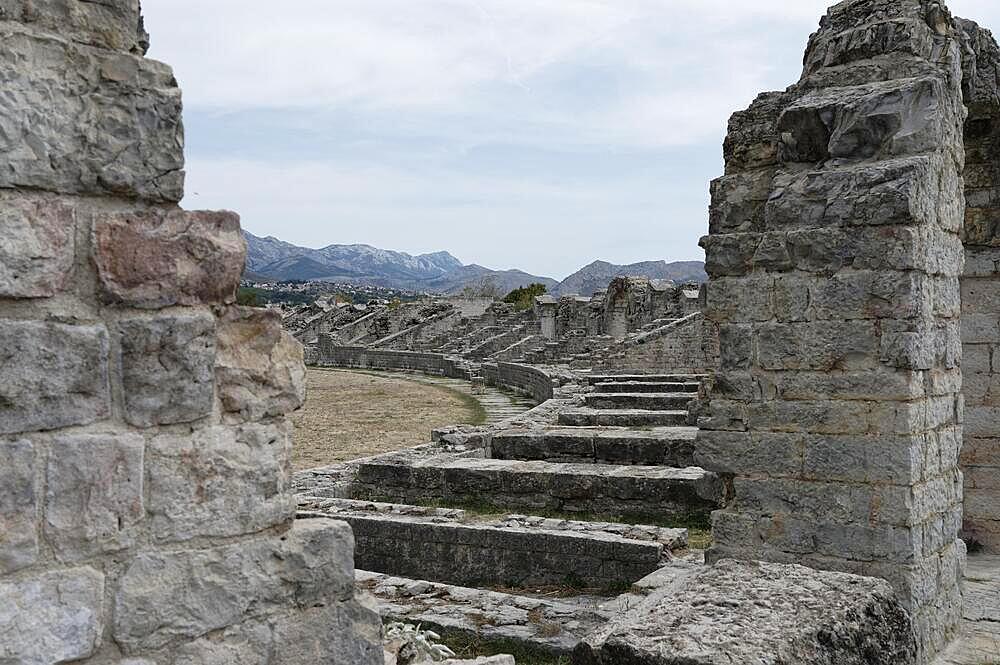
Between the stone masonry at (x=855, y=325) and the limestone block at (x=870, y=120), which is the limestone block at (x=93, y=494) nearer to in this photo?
the stone masonry at (x=855, y=325)

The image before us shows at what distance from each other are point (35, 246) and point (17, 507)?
55 centimetres

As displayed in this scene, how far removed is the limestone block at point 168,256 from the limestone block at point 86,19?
1.31 ft

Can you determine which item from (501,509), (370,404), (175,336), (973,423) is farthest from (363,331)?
(175,336)

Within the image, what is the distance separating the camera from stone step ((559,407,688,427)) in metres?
13.0

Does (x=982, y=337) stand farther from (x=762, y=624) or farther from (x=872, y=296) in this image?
(x=762, y=624)

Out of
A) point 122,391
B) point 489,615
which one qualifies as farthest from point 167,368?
point 489,615

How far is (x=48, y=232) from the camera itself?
2.02 m

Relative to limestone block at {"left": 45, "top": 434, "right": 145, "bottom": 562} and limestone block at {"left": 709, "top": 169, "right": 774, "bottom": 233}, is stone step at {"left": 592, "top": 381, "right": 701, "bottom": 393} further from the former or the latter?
limestone block at {"left": 45, "top": 434, "right": 145, "bottom": 562}

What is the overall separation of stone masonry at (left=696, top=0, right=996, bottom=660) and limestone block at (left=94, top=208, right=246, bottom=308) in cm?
339

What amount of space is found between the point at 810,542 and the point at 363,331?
43944 mm

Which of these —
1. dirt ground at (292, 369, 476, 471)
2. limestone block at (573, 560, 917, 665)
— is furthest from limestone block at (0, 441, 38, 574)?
dirt ground at (292, 369, 476, 471)

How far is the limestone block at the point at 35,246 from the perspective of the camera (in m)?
1.96

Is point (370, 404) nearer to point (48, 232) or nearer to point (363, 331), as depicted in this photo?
point (48, 232)

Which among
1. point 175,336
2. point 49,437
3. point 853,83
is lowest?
point 49,437
